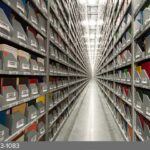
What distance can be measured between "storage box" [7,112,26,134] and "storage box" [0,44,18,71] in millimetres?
451

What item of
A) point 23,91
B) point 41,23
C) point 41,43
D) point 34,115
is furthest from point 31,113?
point 41,23

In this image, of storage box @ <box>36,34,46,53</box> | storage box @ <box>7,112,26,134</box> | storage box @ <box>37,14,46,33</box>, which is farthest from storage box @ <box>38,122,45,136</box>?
storage box @ <box>37,14,46,33</box>

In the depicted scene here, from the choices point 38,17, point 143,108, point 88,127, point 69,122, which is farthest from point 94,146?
point 69,122

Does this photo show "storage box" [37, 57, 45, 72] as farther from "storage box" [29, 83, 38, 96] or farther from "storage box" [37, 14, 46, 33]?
"storage box" [37, 14, 46, 33]

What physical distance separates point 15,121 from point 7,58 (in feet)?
2.00

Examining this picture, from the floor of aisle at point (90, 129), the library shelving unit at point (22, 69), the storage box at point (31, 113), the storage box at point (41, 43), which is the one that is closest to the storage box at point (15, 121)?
the library shelving unit at point (22, 69)

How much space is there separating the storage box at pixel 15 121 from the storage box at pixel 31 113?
5.7 inches

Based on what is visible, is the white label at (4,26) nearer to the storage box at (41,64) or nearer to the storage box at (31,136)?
the storage box at (41,64)

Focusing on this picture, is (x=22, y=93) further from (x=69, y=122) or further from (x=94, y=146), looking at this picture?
(x=69, y=122)

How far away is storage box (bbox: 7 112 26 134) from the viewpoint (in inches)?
74.7

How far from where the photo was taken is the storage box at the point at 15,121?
1898 mm

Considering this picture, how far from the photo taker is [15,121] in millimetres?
1971

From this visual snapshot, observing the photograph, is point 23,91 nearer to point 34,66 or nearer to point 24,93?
point 24,93

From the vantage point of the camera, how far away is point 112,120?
18.4ft
